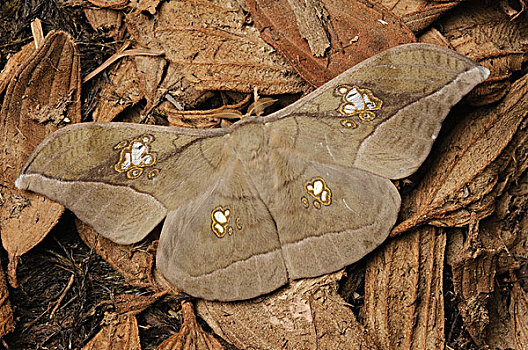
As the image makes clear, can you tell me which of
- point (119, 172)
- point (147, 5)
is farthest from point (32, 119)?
point (147, 5)

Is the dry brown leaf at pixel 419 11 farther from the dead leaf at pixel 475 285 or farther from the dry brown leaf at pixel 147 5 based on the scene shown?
the dry brown leaf at pixel 147 5

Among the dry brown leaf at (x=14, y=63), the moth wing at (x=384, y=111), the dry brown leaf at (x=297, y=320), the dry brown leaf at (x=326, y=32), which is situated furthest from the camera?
the dry brown leaf at (x=14, y=63)

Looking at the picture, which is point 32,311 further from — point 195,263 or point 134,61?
point 134,61

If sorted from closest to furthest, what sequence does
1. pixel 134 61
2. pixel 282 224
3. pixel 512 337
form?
1. pixel 282 224
2. pixel 512 337
3. pixel 134 61

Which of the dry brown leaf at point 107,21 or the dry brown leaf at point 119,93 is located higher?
the dry brown leaf at point 107,21

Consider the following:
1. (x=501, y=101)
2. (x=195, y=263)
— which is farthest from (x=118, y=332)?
(x=501, y=101)

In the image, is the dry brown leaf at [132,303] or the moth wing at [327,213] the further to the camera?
the dry brown leaf at [132,303]

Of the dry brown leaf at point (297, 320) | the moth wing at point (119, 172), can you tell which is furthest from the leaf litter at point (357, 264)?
the moth wing at point (119, 172)

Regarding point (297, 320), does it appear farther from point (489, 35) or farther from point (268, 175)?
point (489, 35)
